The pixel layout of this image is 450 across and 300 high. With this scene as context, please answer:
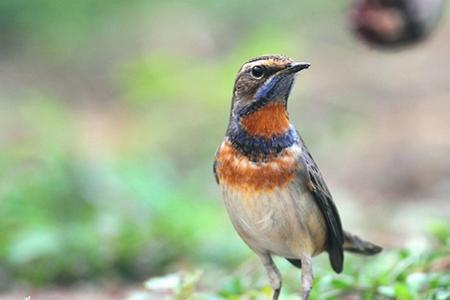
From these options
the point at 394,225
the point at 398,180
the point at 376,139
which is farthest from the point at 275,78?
the point at 376,139

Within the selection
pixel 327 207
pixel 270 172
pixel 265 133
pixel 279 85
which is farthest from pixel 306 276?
pixel 279 85

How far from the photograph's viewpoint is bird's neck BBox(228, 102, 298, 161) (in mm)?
5426

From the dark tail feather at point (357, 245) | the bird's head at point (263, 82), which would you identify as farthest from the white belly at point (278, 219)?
the dark tail feather at point (357, 245)

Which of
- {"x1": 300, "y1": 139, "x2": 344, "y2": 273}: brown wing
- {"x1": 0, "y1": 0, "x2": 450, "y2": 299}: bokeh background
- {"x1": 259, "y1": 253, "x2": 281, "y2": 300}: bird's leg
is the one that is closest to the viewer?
{"x1": 300, "y1": 139, "x2": 344, "y2": 273}: brown wing

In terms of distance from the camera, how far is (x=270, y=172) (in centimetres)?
537

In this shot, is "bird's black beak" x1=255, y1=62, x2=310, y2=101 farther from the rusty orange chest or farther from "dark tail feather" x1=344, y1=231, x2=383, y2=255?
"dark tail feather" x1=344, y1=231, x2=383, y2=255

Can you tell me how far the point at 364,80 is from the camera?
1416 centimetres

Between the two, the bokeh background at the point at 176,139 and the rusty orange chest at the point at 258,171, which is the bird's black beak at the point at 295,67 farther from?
the bokeh background at the point at 176,139

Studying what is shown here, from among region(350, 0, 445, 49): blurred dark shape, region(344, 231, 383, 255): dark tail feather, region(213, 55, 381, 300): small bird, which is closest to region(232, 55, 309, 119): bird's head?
region(213, 55, 381, 300): small bird

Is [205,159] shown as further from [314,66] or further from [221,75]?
[314,66]

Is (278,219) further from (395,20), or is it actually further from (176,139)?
(176,139)

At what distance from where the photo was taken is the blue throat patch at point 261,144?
542 cm

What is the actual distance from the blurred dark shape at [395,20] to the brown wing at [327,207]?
1695mm

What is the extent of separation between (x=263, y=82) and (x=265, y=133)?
0.23 metres
